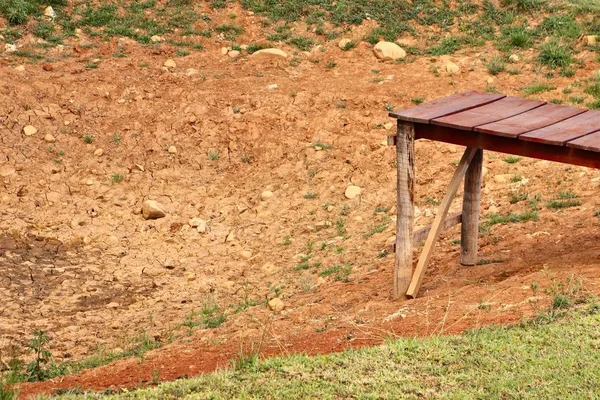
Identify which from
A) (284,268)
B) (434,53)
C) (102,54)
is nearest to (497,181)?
(284,268)

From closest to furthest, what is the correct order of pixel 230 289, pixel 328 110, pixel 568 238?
pixel 568 238
pixel 230 289
pixel 328 110

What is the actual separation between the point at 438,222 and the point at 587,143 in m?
1.42

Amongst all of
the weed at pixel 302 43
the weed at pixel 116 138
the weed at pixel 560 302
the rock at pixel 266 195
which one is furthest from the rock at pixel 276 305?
the weed at pixel 302 43

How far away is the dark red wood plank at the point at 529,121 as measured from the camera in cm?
654

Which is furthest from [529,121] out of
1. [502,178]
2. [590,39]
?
[590,39]

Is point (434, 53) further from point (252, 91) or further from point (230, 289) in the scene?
point (230, 289)

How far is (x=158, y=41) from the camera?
1259 centimetres

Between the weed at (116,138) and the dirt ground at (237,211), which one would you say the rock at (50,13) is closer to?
the dirt ground at (237,211)

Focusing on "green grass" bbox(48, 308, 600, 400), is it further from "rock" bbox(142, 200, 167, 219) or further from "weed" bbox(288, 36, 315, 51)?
"weed" bbox(288, 36, 315, 51)

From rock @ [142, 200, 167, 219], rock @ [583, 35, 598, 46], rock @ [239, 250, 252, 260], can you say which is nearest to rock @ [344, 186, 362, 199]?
rock @ [239, 250, 252, 260]

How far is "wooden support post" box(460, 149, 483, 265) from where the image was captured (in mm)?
7852

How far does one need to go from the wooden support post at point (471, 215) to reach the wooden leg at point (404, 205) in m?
0.74

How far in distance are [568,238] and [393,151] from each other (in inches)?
114

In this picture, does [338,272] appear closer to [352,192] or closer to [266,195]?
[352,192]
